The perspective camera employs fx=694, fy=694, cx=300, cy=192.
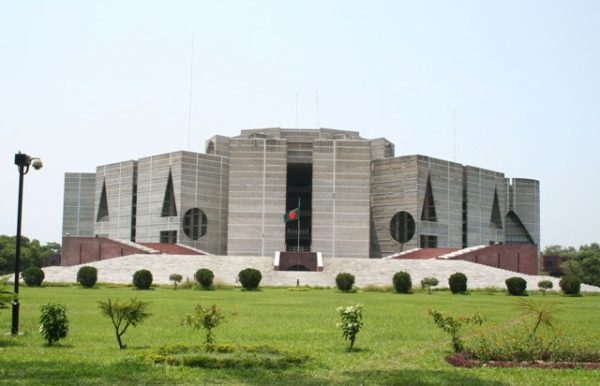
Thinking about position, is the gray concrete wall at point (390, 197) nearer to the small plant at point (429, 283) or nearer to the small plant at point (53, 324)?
the small plant at point (429, 283)

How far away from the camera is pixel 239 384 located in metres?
9.11

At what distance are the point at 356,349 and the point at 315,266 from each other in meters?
35.8

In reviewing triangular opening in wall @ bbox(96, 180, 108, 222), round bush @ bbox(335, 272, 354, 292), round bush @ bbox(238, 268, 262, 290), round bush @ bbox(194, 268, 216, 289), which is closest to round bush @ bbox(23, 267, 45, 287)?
round bush @ bbox(194, 268, 216, 289)

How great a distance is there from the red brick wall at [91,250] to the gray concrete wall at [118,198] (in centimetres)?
1229

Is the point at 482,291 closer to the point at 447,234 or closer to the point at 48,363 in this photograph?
the point at 447,234

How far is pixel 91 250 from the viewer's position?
5109 centimetres

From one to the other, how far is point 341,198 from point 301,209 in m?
10.8

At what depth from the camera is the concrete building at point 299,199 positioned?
5747 centimetres

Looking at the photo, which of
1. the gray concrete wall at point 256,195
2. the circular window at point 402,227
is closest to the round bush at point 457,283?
the gray concrete wall at point 256,195

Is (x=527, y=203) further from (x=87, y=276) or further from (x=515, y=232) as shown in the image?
(x=87, y=276)

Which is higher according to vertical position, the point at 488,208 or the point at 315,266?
the point at 488,208

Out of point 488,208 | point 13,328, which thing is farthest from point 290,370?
point 488,208

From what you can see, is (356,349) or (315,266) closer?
(356,349)

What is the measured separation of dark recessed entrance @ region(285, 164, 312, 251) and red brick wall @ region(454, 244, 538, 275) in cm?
1950
